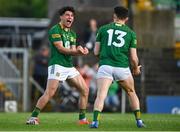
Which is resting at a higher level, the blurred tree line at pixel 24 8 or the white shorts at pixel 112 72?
the blurred tree line at pixel 24 8

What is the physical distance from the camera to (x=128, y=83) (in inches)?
726

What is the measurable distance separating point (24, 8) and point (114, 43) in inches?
2254

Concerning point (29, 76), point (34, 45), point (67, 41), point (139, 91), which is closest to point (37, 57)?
point (29, 76)

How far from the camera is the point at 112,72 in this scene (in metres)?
18.3

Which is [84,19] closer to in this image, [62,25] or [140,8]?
[140,8]

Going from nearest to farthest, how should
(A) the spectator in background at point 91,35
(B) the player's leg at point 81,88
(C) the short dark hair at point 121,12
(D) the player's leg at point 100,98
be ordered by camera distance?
(D) the player's leg at point 100,98 < (C) the short dark hair at point 121,12 < (B) the player's leg at point 81,88 < (A) the spectator in background at point 91,35

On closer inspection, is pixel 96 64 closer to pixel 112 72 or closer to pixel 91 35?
pixel 91 35

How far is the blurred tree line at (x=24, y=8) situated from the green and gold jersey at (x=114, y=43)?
55.1 metres

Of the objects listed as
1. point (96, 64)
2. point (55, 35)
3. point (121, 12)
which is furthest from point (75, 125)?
point (96, 64)

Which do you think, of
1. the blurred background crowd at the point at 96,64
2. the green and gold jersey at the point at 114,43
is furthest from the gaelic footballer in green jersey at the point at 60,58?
the blurred background crowd at the point at 96,64

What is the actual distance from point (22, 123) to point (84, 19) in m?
14.8

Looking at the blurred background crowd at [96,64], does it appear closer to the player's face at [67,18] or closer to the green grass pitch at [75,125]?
the green grass pitch at [75,125]

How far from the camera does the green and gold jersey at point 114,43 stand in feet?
60.0

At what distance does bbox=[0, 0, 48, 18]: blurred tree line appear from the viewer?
73.8 m
